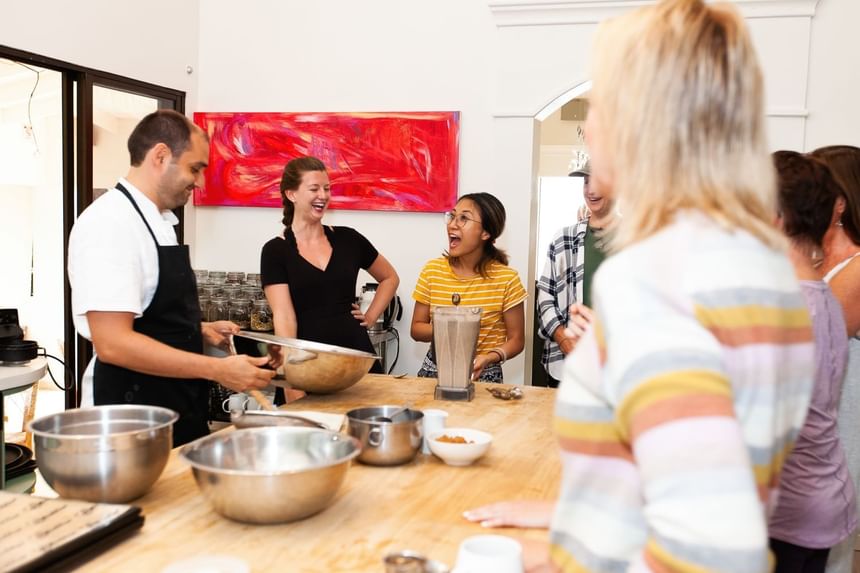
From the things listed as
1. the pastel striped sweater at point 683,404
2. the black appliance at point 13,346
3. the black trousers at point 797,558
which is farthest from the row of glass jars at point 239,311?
the pastel striped sweater at point 683,404

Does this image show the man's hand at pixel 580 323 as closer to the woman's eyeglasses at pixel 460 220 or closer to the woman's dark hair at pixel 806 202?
the woman's dark hair at pixel 806 202

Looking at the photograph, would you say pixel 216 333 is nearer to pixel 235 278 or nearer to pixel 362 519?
pixel 362 519

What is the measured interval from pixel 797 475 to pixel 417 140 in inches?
132

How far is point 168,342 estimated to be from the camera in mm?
2270

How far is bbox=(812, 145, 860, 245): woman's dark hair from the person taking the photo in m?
2.08

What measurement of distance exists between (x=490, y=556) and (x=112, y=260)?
54.7 inches

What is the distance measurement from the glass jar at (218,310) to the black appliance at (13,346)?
5.71ft

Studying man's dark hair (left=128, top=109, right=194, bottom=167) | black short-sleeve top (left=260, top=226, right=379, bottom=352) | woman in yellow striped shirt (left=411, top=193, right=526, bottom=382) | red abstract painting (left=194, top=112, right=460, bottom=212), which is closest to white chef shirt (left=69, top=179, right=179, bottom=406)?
man's dark hair (left=128, top=109, right=194, bottom=167)

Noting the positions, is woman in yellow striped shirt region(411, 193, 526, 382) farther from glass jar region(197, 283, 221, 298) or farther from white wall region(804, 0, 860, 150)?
white wall region(804, 0, 860, 150)

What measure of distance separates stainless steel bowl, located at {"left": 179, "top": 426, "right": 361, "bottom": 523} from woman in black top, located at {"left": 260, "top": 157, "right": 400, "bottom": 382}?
148cm

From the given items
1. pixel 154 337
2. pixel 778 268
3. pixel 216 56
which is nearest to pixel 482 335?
pixel 154 337

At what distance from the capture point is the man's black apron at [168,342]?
86.5 inches

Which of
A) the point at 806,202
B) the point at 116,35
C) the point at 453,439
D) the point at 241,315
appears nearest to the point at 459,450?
the point at 453,439

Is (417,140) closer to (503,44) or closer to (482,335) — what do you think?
(503,44)
